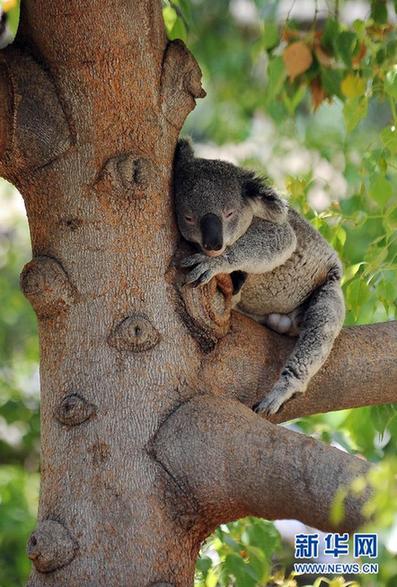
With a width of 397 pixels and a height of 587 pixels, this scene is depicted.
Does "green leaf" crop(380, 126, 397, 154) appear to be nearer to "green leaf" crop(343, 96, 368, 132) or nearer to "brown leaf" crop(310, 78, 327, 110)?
"green leaf" crop(343, 96, 368, 132)

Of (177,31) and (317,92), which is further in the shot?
(317,92)

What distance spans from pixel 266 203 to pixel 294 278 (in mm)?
284

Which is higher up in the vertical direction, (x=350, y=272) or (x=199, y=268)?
(x=350, y=272)

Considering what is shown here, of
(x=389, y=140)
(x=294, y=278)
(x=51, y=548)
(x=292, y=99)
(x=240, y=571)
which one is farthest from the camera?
(x=292, y=99)

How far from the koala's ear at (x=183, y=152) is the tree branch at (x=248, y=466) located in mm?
869

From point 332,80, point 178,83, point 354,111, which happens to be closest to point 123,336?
point 178,83

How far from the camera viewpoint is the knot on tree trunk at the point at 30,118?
2547 mm

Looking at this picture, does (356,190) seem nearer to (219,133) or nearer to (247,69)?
(219,133)

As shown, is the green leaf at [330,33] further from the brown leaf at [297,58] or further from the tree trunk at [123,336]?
the tree trunk at [123,336]

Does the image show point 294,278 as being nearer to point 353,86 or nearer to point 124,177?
point 353,86

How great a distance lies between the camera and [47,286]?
8.13ft

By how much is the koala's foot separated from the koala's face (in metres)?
A: 0.41

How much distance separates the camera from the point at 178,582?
2.29m

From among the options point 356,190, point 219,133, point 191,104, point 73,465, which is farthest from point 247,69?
point 73,465
